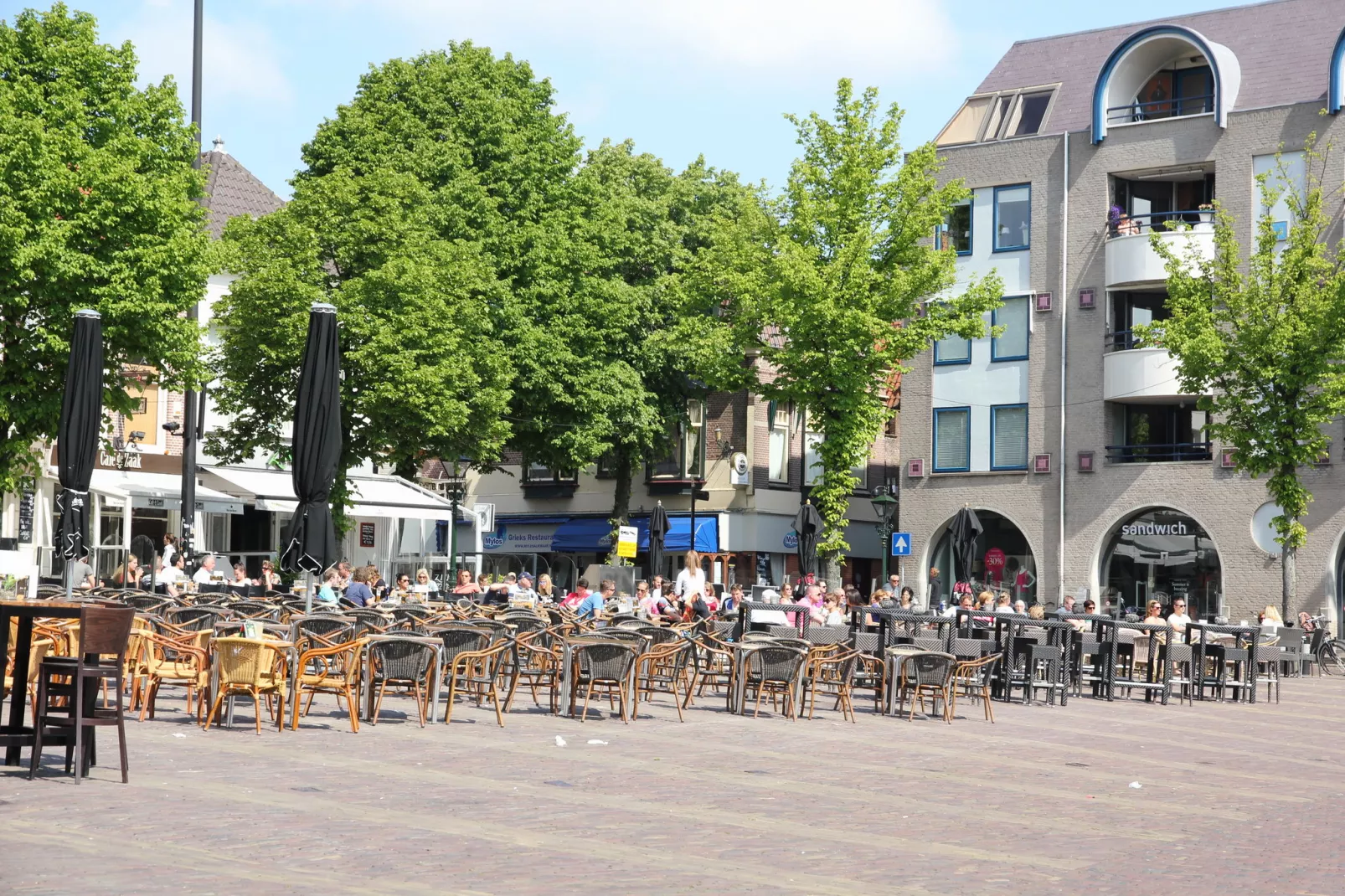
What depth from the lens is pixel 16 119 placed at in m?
27.3

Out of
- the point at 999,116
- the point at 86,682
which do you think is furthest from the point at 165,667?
the point at 999,116

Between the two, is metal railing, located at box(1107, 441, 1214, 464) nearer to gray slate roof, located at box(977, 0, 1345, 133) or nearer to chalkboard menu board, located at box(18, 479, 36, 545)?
gray slate roof, located at box(977, 0, 1345, 133)

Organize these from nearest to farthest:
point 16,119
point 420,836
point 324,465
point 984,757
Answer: point 420,836, point 984,757, point 324,465, point 16,119

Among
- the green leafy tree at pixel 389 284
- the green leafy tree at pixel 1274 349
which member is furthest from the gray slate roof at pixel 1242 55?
the green leafy tree at pixel 389 284

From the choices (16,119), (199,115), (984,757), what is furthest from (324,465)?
(199,115)

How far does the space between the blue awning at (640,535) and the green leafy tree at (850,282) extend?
1050cm

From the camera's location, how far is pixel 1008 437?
43.7m

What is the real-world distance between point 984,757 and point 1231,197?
28.3 meters

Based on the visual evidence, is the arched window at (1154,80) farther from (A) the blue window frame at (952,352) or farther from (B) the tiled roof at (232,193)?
(B) the tiled roof at (232,193)

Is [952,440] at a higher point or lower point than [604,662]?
higher

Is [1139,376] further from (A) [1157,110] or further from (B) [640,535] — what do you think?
(B) [640,535]

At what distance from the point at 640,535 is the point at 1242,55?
21.1m

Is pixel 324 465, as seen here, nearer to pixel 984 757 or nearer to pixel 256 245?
pixel 984 757

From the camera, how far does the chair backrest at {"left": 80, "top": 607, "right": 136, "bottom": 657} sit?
34.8ft
